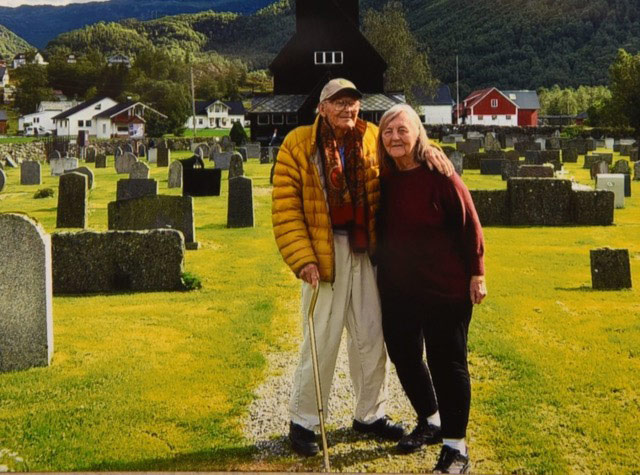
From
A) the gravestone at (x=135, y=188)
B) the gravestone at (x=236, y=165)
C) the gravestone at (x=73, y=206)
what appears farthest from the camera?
the gravestone at (x=236, y=165)

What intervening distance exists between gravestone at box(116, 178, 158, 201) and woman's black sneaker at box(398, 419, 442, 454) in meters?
12.2

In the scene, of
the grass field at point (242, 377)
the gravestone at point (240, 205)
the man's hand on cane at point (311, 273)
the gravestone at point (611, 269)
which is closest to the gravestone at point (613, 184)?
the grass field at point (242, 377)

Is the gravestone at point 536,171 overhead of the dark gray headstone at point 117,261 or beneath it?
overhead

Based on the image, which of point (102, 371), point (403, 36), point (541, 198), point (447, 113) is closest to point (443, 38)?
point (447, 113)

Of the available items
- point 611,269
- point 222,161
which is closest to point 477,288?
point 611,269

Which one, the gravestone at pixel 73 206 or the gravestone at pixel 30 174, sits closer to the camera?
the gravestone at pixel 73 206

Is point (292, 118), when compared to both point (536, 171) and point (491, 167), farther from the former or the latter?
point (536, 171)

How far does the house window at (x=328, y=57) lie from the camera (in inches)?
1955

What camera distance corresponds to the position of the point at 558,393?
5676 mm

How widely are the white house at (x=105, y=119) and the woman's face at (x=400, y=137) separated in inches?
2168

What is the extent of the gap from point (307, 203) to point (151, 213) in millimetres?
8141

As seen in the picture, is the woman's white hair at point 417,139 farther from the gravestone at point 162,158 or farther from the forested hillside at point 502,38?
the forested hillside at point 502,38

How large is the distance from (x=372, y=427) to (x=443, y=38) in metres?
→ 158

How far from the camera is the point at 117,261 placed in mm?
9695
